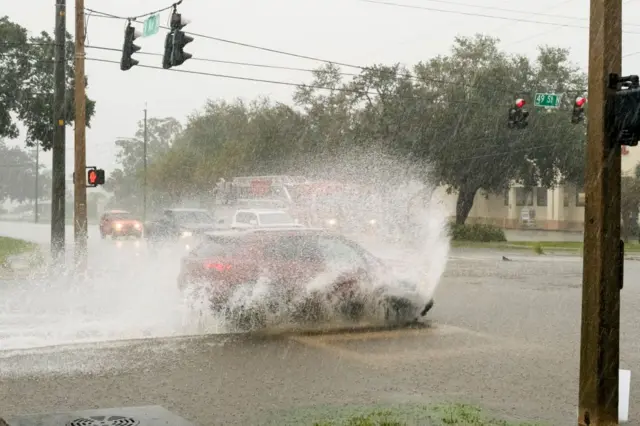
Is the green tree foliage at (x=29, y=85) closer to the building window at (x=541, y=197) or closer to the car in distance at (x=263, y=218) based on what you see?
the car in distance at (x=263, y=218)

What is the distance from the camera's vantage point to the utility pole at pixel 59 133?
19.8 meters

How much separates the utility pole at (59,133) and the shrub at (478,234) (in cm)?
2547

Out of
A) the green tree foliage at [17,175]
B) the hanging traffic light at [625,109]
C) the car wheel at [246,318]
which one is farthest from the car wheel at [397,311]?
the green tree foliage at [17,175]

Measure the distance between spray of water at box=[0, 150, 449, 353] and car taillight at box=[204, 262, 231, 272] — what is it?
40 cm

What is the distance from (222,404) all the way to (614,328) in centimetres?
336

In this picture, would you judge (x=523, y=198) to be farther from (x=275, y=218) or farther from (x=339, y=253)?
(x=339, y=253)

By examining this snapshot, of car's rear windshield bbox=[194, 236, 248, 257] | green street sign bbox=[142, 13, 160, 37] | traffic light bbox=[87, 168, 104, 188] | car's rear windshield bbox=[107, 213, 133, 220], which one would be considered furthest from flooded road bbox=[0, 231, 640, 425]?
car's rear windshield bbox=[107, 213, 133, 220]

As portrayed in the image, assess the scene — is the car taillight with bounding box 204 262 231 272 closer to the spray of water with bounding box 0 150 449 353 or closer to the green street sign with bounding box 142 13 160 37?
the spray of water with bounding box 0 150 449 353

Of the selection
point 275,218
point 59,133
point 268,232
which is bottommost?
point 275,218

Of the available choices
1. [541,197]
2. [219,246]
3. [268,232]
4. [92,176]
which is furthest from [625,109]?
[541,197]

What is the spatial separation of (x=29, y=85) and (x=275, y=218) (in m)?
11.4

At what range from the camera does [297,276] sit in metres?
10.4

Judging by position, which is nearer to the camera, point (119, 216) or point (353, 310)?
point (353, 310)

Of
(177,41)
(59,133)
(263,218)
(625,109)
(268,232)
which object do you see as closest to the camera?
(625,109)
